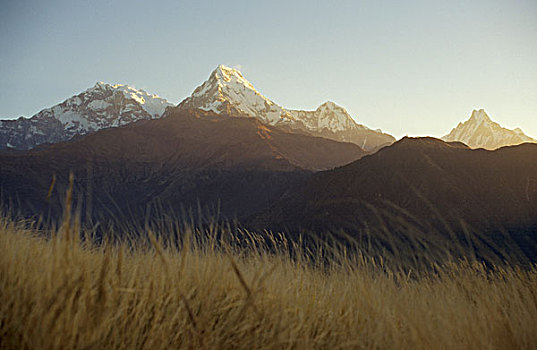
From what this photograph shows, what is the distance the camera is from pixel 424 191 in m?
32.7

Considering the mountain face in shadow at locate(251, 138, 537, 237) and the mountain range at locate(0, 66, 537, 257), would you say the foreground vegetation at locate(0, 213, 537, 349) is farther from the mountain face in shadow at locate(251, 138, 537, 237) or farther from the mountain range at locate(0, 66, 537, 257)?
the mountain face in shadow at locate(251, 138, 537, 237)

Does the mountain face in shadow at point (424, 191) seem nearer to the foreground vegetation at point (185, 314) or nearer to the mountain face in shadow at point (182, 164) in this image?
the mountain face in shadow at point (182, 164)

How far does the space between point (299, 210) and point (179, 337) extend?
121 ft

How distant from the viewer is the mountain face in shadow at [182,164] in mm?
57312

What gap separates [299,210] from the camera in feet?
126

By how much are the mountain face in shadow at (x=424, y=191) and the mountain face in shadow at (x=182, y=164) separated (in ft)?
45.5

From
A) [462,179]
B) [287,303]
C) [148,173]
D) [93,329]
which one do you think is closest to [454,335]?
[287,303]

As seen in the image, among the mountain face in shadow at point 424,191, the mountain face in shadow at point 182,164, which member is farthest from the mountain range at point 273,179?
the mountain face in shadow at point 182,164

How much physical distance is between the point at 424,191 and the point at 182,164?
52.9 meters

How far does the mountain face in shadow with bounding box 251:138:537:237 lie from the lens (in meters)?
28.1

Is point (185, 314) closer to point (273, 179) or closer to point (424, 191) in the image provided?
point (424, 191)

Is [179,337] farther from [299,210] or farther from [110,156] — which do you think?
[110,156]

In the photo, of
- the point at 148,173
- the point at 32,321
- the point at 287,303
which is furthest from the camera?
the point at 148,173

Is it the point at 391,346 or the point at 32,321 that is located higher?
the point at 32,321
